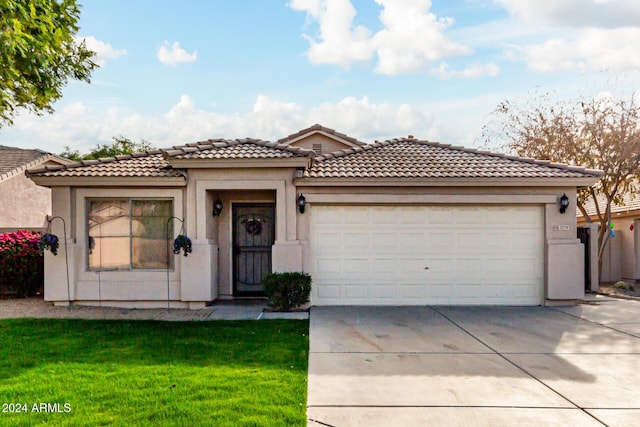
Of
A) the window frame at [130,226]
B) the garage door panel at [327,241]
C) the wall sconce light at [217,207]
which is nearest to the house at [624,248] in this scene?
the garage door panel at [327,241]

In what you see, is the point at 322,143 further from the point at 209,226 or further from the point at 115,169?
the point at 115,169

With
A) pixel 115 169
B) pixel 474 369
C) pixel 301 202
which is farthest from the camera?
pixel 115 169

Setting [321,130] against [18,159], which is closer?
[18,159]

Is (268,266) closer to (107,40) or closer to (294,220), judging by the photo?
(294,220)

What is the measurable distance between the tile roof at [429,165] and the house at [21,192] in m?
14.3

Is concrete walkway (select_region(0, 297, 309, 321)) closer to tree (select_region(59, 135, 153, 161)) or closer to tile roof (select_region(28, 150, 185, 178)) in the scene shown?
tile roof (select_region(28, 150, 185, 178))

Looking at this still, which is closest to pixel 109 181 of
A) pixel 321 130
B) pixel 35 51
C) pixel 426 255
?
pixel 35 51

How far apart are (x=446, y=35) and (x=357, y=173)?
4.87m

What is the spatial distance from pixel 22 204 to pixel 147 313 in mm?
13749

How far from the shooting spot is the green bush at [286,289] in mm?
10023

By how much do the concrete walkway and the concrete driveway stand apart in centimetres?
133

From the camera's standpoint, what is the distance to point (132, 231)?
1084 centimetres

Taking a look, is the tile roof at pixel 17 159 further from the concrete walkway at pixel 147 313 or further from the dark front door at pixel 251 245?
the dark front door at pixel 251 245

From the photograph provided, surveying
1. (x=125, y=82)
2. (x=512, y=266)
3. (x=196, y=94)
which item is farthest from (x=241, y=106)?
(x=512, y=266)
